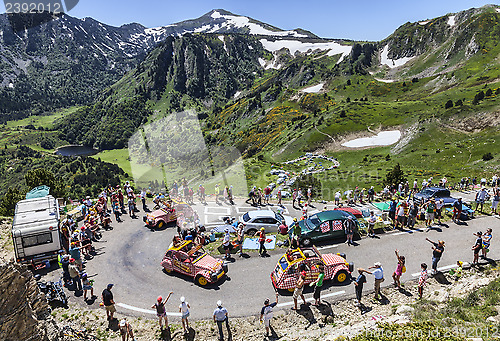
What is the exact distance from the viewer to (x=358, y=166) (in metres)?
53.3

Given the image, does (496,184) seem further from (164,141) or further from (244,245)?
(164,141)

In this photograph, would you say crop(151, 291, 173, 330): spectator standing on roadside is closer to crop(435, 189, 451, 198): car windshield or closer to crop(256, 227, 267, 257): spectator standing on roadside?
crop(256, 227, 267, 257): spectator standing on roadside

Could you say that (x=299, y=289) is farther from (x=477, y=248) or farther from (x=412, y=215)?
(x=412, y=215)

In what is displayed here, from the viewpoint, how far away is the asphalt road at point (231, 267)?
50.1ft

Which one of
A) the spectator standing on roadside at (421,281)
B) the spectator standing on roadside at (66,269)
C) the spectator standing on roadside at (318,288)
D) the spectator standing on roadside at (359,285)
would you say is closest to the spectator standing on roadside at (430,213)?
the spectator standing on roadside at (421,281)

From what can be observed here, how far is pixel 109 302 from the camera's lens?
1370 cm

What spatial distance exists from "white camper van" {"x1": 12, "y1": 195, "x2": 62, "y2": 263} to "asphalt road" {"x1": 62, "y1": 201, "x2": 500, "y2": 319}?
2530 millimetres

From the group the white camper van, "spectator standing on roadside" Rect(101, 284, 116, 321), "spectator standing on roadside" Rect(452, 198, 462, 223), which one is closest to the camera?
"spectator standing on roadside" Rect(101, 284, 116, 321)

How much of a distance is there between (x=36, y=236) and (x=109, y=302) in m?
8.87

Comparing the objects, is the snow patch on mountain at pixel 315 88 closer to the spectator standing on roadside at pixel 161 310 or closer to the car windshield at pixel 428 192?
the car windshield at pixel 428 192

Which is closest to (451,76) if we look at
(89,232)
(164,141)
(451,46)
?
(451,46)

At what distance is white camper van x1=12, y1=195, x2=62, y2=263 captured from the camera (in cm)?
1850

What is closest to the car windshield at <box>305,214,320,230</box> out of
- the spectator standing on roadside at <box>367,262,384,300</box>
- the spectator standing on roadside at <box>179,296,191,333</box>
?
the spectator standing on roadside at <box>367,262,384,300</box>

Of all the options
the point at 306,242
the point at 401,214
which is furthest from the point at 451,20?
the point at 306,242
